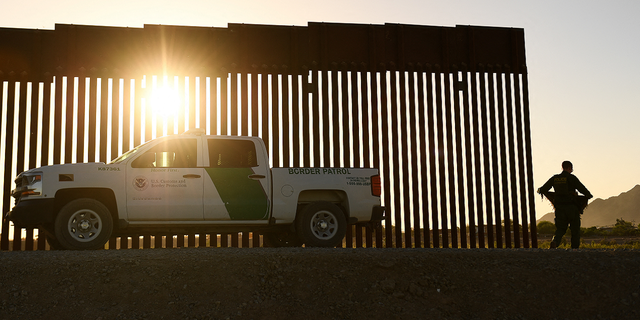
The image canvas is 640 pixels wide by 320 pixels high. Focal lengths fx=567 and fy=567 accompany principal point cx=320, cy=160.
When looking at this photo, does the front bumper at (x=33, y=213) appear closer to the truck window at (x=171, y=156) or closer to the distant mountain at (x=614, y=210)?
the truck window at (x=171, y=156)

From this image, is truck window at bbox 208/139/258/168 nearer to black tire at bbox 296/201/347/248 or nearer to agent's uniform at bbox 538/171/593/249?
black tire at bbox 296/201/347/248

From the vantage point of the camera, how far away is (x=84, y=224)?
8805mm

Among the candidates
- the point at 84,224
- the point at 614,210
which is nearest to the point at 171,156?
the point at 84,224

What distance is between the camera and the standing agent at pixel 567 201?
11.3 m

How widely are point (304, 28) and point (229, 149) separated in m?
5.38

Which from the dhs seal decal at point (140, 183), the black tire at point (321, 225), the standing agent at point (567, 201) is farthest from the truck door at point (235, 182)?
the standing agent at point (567, 201)

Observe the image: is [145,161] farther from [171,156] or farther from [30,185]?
[30,185]

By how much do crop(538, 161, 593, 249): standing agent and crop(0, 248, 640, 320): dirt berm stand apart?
3644 millimetres

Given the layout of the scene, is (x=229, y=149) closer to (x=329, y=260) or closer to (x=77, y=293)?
(x=329, y=260)

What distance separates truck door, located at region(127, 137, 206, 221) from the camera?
9.01 metres

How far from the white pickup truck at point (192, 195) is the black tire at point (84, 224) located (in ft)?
0.05

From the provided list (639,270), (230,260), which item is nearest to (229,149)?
(230,260)

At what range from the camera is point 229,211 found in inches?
365

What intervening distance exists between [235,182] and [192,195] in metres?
0.73
